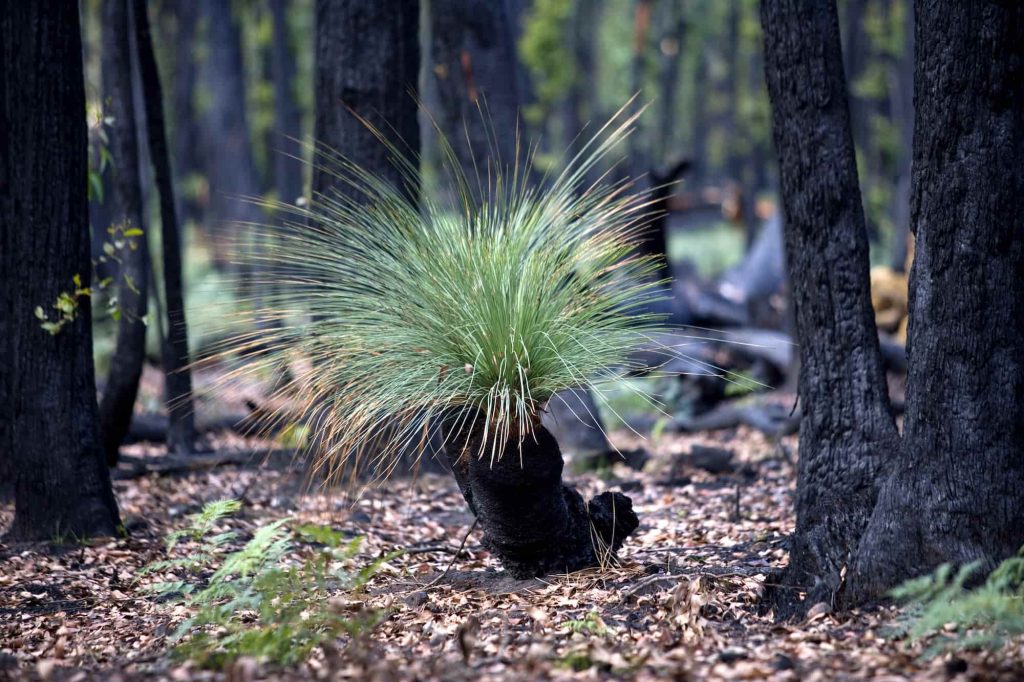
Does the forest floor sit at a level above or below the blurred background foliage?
below

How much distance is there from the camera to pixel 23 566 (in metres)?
4.48

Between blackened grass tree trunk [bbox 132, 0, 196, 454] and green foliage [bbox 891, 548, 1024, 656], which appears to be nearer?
green foliage [bbox 891, 548, 1024, 656]

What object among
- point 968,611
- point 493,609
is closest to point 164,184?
point 493,609

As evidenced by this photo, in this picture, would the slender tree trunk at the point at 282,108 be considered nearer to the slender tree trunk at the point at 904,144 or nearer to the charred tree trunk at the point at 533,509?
the slender tree trunk at the point at 904,144

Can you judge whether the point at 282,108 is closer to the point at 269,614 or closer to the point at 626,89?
the point at 626,89

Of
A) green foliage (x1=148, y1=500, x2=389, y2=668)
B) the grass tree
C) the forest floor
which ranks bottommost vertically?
the forest floor

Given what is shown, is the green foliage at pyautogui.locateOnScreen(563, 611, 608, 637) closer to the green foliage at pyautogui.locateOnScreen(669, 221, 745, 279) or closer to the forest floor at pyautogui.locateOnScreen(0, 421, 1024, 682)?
the forest floor at pyautogui.locateOnScreen(0, 421, 1024, 682)

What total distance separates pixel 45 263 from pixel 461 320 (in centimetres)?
239

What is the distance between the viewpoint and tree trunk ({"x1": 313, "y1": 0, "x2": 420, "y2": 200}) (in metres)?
6.00

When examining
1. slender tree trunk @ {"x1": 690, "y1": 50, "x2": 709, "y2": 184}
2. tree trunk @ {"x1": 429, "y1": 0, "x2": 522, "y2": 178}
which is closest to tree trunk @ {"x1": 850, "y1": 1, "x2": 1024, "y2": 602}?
tree trunk @ {"x1": 429, "y1": 0, "x2": 522, "y2": 178}

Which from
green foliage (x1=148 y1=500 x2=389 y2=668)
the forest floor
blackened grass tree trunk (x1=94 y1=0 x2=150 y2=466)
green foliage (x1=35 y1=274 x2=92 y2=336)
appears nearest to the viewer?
the forest floor

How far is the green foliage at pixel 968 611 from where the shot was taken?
Result: 2703 millimetres

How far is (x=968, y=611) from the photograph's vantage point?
283 centimetres

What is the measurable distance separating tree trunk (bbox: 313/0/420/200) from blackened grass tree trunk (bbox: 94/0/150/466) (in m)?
1.37
